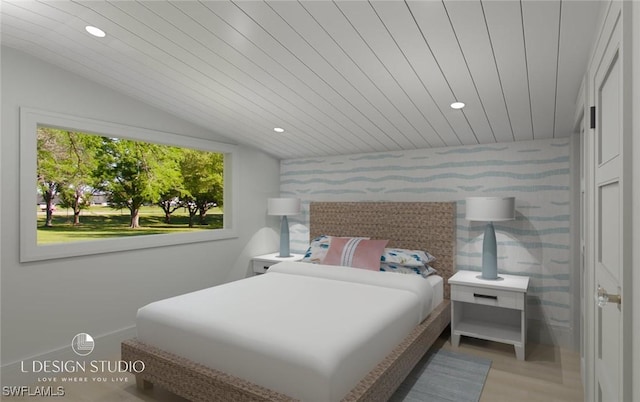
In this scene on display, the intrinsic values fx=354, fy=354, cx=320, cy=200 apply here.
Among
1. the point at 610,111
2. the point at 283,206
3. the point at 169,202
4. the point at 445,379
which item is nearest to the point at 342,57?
the point at 610,111

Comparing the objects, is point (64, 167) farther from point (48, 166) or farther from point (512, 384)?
point (512, 384)

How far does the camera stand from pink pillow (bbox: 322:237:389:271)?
3555 mm

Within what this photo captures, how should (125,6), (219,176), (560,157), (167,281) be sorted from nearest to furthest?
1. (125,6)
2. (560,157)
3. (167,281)
4. (219,176)

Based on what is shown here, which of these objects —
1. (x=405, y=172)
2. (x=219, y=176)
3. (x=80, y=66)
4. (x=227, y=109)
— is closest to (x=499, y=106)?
(x=405, y=172)

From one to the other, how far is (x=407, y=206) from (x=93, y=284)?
3.10 meters

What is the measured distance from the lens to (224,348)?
6.54 ft

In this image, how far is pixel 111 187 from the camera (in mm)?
4301

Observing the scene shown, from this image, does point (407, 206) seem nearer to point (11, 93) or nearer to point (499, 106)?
point (499, 106)

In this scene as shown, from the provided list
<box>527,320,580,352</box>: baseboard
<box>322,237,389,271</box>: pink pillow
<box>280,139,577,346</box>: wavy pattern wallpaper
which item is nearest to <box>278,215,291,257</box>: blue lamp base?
<box>322,237,389,271</box>: pink pillow

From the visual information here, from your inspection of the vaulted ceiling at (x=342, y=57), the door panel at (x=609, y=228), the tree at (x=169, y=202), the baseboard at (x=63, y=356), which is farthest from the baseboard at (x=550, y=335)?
the tree at (x=169, y=202)

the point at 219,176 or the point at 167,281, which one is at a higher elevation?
the point at 219,176

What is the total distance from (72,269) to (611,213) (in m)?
3.53

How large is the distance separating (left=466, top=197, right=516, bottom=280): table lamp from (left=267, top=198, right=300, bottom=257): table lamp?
209 cm

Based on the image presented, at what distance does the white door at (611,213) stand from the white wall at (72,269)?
3.43 meters
